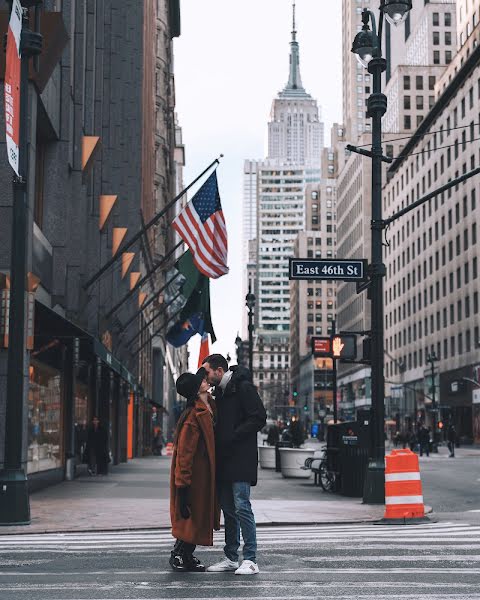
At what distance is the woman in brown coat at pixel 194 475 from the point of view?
30.7ft

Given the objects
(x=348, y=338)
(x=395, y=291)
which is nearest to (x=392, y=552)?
(x=348, y=338)

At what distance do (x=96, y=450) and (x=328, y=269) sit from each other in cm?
1507

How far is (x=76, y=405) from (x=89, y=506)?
502 inches

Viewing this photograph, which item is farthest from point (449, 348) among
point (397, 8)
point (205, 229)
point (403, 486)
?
point (403, 486)

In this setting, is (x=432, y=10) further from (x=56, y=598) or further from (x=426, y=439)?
(x=56, y=598)

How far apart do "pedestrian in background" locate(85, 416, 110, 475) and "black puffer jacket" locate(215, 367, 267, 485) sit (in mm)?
22338

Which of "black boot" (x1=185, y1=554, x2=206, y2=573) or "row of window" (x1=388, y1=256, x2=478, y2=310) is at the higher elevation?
"row of window" (x1=388, y1=256, x2=478, y2=310)

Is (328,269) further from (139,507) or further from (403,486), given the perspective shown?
(139,507)

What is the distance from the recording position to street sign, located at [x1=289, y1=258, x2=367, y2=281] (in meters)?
19.0

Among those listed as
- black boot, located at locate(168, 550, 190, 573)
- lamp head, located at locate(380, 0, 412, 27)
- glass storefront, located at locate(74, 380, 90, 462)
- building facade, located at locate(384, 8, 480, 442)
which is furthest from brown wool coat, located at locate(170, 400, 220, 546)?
building facade, located at locate(384, 8, 480, 442)

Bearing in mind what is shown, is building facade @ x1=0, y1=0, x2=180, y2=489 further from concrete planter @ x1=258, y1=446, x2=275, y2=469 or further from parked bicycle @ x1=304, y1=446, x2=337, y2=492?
concrete planter @ x1=258, y1=446, x2=275, y2=469

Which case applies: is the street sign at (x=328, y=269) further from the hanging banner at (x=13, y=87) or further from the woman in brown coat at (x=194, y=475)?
the woman in brown coat at (x=194, y=475)

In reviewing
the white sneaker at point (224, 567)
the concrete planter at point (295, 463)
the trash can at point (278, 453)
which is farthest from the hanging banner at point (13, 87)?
the trash can at point (278, 453)

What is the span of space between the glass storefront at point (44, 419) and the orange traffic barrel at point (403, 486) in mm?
9334
